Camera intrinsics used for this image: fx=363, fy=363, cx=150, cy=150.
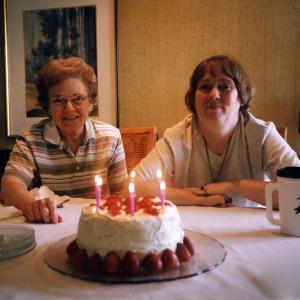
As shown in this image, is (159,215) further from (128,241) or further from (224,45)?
(224,45)

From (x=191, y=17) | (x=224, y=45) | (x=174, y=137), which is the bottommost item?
(x=174, y=137)

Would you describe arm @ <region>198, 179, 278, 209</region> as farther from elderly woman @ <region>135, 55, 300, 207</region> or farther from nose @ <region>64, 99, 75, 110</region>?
nose @ <region>64, 99, 75, 110</region>

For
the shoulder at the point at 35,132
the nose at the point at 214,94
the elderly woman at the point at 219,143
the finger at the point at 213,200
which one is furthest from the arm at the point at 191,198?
the shoulder at the point at 35,132

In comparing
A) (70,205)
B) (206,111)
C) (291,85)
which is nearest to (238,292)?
(70,205)

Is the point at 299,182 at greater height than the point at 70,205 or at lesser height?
greater

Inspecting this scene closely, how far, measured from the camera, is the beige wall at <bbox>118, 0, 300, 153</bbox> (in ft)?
8.48

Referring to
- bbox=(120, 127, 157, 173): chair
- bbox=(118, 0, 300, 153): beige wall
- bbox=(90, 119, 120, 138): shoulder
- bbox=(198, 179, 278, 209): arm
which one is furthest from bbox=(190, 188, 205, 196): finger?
bbox=(118, 0, 300, 153): beige wall

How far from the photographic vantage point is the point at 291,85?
8.53 ft

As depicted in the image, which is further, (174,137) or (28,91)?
(28,91)

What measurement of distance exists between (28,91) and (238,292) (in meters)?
2.69

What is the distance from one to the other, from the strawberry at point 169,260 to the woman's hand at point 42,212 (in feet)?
1.59

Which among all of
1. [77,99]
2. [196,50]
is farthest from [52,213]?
[196,50]

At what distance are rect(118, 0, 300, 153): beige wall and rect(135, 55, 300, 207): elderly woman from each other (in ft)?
3.41

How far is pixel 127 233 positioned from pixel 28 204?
567 mm
